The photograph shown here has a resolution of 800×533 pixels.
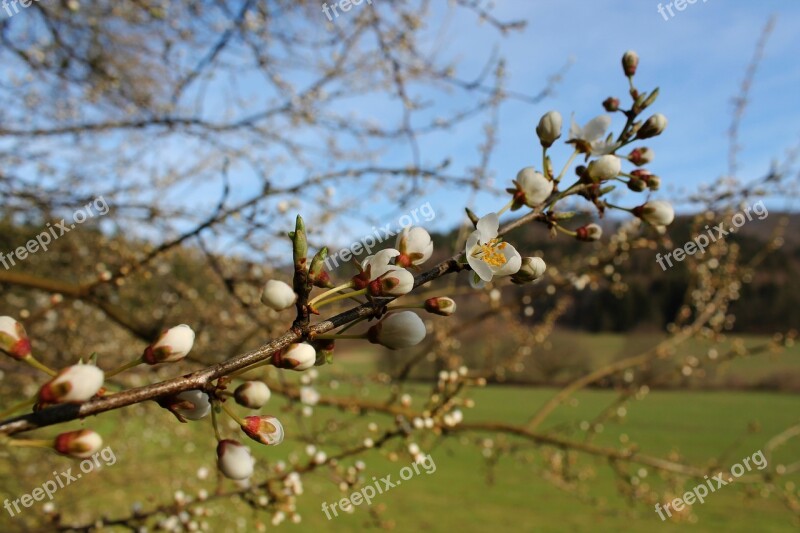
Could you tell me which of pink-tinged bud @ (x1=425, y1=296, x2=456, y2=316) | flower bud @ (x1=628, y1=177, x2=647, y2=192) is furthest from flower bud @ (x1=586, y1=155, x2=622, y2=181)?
pink-tinged bud @ (x1=425, y1=296, x2=456, y2=316)

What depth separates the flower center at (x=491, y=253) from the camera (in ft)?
2.29

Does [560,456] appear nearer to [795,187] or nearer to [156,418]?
[795,187]

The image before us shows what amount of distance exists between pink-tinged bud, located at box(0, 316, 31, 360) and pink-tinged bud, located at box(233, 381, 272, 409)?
219 mm

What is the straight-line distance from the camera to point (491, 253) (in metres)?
0.70

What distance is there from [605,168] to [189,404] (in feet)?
2.02

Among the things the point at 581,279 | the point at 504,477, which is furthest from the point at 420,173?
the point at 504,477

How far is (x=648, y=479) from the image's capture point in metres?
9.09

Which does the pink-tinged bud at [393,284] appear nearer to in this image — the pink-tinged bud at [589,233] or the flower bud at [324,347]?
the flower bud at [324,347]

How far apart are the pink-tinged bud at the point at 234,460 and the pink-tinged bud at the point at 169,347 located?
4.4 inches

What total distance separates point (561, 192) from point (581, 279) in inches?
66.2

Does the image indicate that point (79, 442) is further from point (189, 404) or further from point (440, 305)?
point (440, 305)

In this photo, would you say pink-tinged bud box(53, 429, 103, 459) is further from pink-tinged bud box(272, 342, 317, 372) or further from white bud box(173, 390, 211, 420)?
pink-tinged bud box(272, 342, 317, 372)

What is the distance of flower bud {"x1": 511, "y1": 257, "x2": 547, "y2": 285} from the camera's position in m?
0.66

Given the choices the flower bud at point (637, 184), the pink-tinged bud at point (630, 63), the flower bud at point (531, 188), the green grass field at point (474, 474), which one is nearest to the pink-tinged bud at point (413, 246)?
the flower bud at point (531, 188)
